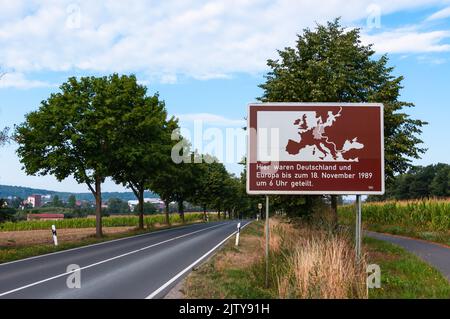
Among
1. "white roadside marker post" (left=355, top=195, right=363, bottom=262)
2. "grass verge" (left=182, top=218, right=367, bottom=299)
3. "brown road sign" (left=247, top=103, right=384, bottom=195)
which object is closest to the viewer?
"grass verge" (left=182, top=218, right=367, bottom=299)

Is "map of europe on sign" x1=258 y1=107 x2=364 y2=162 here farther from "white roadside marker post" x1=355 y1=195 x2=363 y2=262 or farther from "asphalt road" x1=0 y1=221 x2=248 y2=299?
"asphalt road" x1=0 y1=221 x2=248 y2=299

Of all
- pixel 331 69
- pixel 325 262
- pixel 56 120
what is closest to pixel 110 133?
pixel 56 120

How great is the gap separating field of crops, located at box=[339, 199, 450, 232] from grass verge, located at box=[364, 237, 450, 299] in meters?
10.1

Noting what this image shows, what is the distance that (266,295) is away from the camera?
933cm

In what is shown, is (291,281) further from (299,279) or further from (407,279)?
(407,279)

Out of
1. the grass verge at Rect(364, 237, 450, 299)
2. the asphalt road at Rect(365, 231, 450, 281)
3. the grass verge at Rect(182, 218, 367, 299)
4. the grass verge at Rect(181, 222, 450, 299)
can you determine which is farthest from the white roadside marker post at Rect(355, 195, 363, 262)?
the asphalt road at Rect(365, 231, 450, 281)

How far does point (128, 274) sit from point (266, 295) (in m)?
4.93

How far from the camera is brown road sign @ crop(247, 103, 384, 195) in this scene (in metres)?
10.5

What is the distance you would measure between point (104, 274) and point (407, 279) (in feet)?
24.7

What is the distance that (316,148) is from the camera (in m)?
10.6

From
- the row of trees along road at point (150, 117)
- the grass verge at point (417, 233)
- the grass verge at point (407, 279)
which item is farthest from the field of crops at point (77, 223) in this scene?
the grass verge at point (407, 279)

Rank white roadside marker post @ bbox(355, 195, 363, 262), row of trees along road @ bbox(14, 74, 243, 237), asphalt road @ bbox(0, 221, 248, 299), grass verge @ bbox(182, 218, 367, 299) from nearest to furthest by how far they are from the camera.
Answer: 1. grass verge @ bbox(182, 218, 367, 299)
2. white roadside marker post @ bbox(355, 195, 363, 262)
3. asphalt road @ bbox(0, 221, 248, 299)
4. row of trees along road @ bbox(14, 74, 243, 237)
